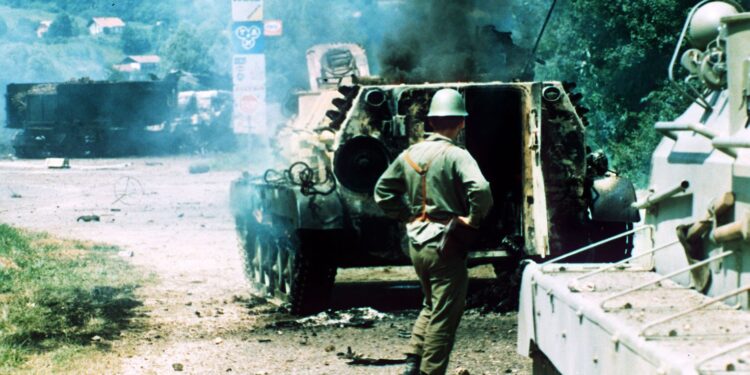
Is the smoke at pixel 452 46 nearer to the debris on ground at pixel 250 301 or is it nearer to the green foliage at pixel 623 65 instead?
the debris on ground at pixel 250 301

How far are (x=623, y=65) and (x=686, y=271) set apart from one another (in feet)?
52.2

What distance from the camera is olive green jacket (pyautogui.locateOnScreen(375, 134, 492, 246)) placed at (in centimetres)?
590

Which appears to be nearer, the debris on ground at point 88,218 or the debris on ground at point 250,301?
the debris on ground at point 250,301

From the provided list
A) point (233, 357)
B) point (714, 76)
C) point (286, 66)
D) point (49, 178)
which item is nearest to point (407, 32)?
point (233, 357)

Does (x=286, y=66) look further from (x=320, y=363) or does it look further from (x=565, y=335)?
(x=565, y=335)

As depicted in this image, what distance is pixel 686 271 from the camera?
4.82 m

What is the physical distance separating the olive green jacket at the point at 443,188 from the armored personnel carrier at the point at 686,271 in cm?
60

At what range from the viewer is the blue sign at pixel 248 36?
20.5 meters

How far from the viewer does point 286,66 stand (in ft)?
91.1

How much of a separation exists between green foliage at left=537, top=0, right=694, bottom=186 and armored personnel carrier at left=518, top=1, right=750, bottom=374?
12.7 m

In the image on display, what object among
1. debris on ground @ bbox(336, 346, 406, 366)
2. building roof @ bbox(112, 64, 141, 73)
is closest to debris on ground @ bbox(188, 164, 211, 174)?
debris on ground @ bbox(336, 346, 406, 366)

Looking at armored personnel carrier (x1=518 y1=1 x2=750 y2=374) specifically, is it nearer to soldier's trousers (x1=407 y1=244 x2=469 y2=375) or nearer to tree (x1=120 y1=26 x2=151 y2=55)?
soldier's trousers (x1=407 y1=244 x2=469 y2=375)

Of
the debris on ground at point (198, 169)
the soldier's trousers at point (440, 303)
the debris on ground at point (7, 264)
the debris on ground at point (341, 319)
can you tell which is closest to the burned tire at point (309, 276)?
the debris on ground at point (341, 319)

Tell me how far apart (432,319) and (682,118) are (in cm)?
156
